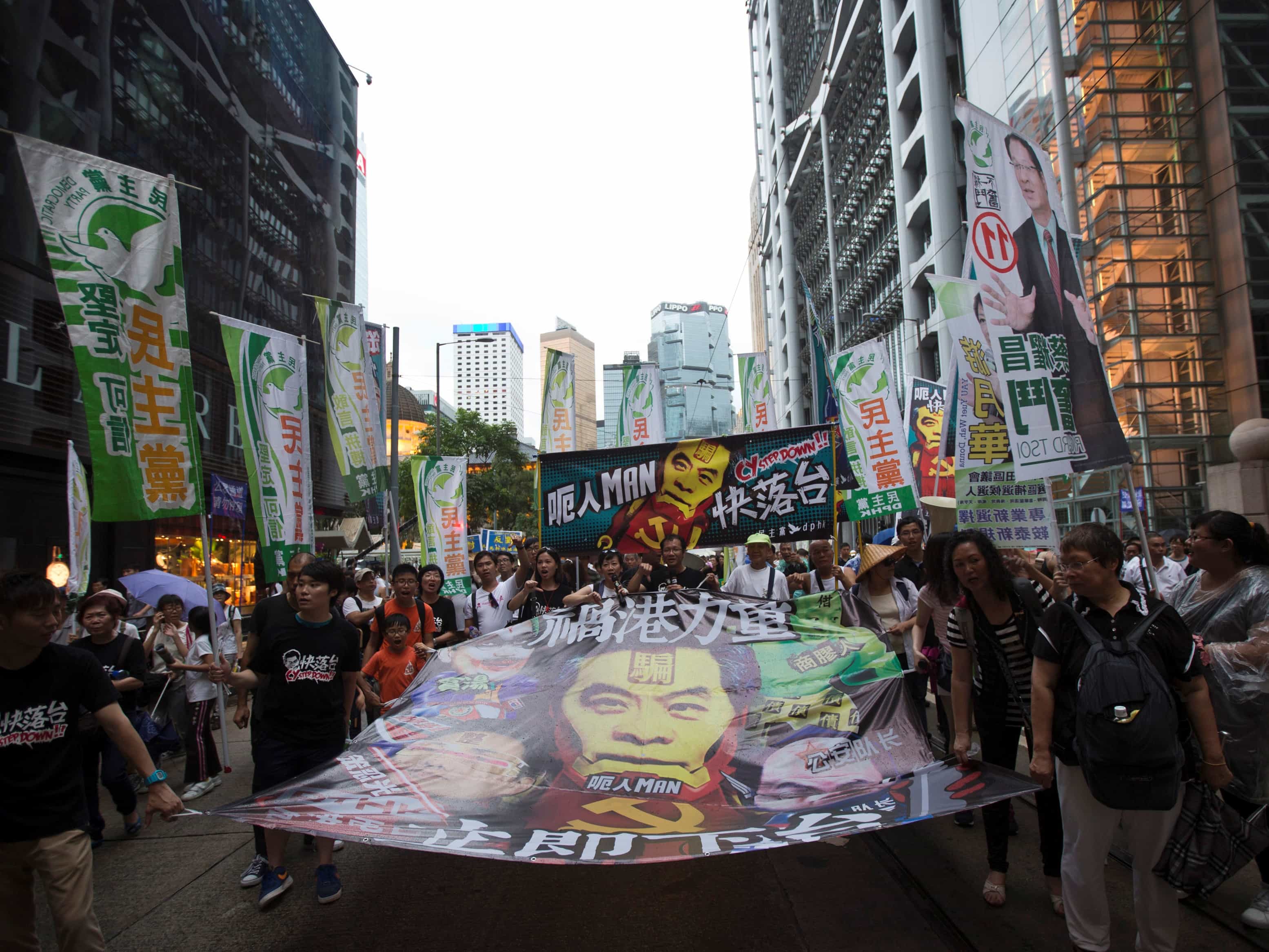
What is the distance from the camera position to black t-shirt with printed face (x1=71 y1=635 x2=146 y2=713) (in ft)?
18.5

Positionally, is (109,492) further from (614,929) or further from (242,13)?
(242,13)

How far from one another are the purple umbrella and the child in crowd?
3919 mm

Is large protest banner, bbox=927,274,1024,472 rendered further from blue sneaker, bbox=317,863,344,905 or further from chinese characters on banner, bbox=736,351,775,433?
chinese characters on banner, bbox=736,351,775,433

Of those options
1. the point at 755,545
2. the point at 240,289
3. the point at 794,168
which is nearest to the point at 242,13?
the point at 240,289

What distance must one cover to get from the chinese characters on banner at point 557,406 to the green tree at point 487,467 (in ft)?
70.0

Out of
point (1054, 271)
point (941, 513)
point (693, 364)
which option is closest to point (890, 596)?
point (1054, 271)

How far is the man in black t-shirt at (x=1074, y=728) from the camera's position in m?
3.00

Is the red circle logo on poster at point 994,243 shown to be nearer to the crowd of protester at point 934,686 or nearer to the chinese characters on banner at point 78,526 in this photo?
the crowd of protester at point 934,686

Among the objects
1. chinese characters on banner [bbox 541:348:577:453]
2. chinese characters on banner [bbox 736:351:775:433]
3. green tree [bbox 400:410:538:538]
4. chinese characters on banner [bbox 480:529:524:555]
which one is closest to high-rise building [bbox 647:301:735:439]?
green tree [bbox 400:410:538:538]

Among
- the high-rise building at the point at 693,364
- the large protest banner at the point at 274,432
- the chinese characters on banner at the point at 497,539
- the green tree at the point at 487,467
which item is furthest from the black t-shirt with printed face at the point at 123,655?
the high-rise building at the point at 693,364

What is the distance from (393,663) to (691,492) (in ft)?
10.6

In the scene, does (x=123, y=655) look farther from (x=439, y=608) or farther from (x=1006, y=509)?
(x=1006, y=509)

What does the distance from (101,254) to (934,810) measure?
21.3ft

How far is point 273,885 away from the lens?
423cm
